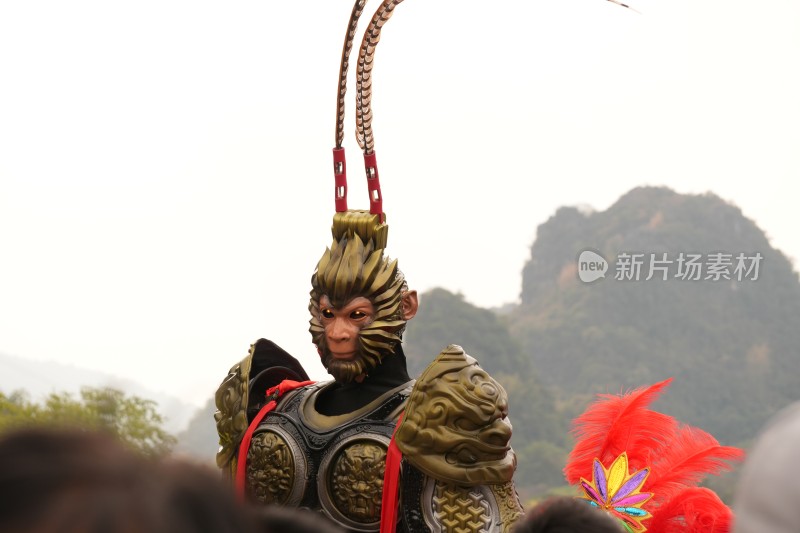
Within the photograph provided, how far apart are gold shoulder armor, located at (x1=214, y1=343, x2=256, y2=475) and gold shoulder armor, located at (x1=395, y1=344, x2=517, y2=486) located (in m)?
0.81

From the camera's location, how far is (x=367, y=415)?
14.4ft

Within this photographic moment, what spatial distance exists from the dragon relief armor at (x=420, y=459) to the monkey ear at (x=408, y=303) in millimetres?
283

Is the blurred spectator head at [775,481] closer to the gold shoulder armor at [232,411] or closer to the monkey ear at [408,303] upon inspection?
the monkey ear at [408,303]

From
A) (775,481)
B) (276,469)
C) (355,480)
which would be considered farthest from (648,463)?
(775,481)

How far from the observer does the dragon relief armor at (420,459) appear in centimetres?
407

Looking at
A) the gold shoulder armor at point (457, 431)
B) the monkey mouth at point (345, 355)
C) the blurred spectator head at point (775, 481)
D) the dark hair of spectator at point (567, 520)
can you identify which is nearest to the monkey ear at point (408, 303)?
the monkey mouth at point (345, 355)

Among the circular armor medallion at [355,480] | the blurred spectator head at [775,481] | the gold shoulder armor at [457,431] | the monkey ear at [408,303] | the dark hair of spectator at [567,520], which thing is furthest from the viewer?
the monkey ear at [408,303]

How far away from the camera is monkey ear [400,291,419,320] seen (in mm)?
4523

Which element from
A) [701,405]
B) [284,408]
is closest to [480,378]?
[284,408]

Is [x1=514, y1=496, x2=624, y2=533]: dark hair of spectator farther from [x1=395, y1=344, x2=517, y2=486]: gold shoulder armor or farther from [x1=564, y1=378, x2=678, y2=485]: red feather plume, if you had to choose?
[x1=564, y1=378, x2=678, y2=485]: red feather plume

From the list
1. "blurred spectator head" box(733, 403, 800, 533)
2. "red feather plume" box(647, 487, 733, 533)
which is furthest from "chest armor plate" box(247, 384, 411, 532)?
"blurred spectator head" box(733, 403, 800, 533)

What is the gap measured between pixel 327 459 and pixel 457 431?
0.53m

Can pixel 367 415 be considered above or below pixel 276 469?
above

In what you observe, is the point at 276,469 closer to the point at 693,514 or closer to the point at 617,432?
the point at 617,432
